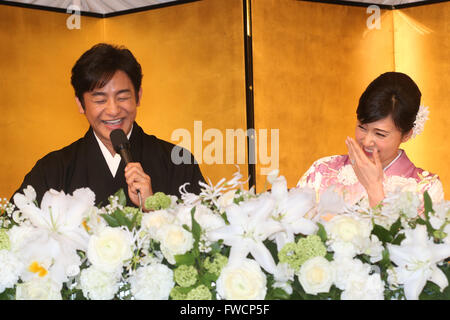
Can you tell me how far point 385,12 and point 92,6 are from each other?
215 centimetres

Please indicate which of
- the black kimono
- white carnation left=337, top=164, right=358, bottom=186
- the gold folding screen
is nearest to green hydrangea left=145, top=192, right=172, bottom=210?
the black kimono

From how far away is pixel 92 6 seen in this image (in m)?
4.88

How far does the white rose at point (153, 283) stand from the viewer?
113 cm

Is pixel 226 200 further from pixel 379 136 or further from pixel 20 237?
pixel 379 136

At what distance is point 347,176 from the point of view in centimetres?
261

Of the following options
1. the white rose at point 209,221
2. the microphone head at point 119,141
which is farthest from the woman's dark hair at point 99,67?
the white rose at point 209,221

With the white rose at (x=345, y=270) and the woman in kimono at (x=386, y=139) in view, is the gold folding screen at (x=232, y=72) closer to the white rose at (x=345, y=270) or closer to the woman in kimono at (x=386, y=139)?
the woman in kimono at (x=386, y=139)

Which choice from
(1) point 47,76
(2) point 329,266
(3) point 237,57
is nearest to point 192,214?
(2) point 329,266

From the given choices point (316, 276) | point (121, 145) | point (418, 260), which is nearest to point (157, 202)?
point (316, 276)

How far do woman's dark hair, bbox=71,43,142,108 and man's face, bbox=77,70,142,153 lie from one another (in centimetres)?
2

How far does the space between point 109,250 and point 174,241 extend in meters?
0.11

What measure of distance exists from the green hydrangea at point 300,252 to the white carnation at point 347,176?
150 centimetres

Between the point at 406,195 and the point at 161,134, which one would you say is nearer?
the point at 406,195
